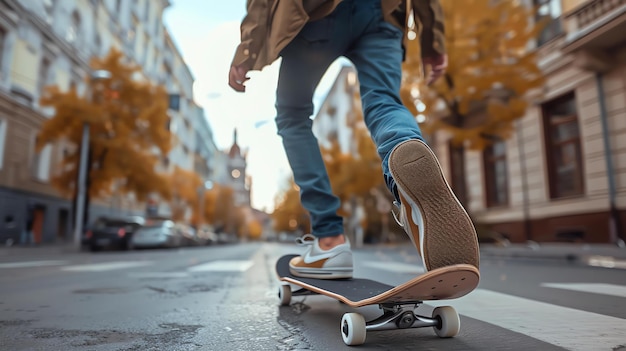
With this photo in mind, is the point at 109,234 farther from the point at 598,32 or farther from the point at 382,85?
the point at 382,85

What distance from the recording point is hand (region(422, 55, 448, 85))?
2352 mm

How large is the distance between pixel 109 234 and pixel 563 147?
1436cm

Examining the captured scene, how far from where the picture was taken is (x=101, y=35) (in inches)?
985

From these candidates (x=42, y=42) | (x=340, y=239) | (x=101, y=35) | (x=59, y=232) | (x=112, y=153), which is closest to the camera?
(x=340, y=239)

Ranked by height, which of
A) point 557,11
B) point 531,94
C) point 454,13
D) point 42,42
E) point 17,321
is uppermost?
point 42,42

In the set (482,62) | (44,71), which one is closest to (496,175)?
(482,62)

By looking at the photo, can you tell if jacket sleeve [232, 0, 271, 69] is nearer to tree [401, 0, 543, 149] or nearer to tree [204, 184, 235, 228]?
tree [401, 0, 543, 149]

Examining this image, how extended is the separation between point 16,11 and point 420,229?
20357 mm

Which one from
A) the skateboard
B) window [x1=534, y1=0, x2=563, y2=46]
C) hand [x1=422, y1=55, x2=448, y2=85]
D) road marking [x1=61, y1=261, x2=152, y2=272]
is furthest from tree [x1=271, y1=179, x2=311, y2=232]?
the skateboard

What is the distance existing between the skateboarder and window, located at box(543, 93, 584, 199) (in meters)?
12.1

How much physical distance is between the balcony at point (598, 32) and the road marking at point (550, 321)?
401 inches

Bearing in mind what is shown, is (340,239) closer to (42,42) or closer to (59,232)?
(42,42)

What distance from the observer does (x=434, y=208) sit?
4.41 feet

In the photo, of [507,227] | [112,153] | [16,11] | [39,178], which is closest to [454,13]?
[507,227]
